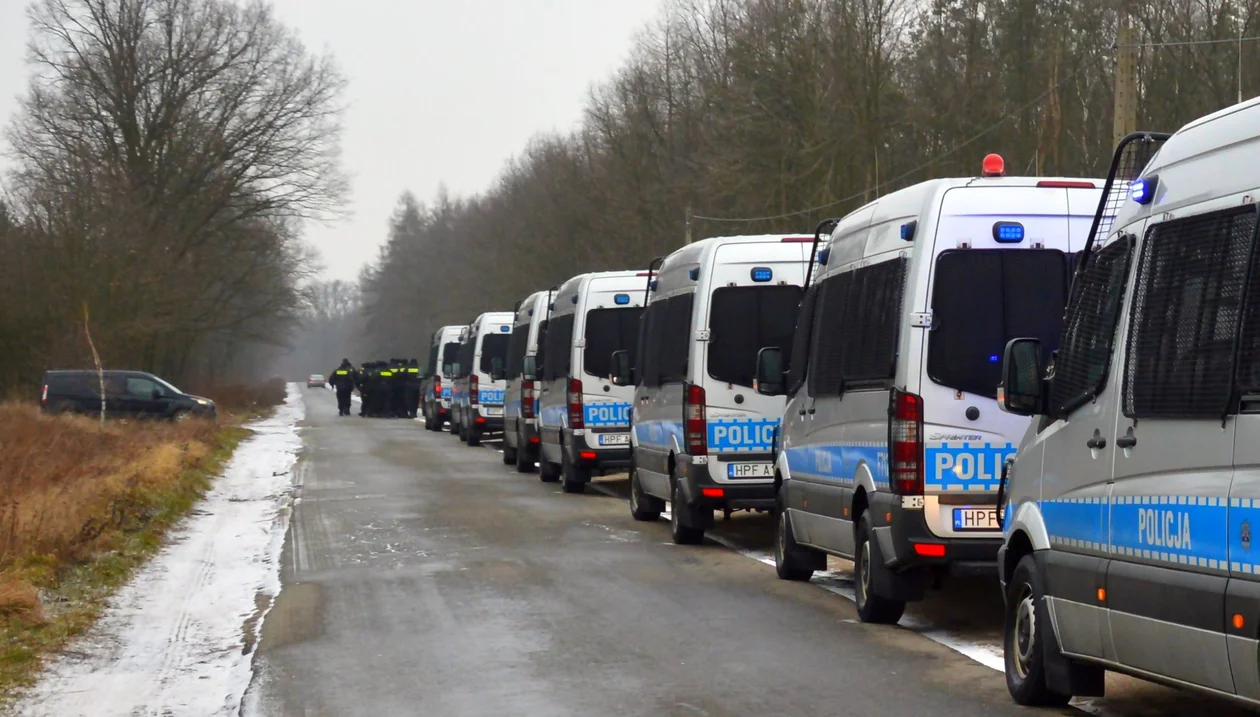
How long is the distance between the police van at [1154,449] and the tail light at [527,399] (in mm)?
17721

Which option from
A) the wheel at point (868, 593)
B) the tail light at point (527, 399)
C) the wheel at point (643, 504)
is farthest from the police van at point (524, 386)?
the wheel at point (868, 593)

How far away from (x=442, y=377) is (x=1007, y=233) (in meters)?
35.1

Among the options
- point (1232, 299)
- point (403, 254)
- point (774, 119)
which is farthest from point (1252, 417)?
point (403, 254)

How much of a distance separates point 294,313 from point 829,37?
24.4 m

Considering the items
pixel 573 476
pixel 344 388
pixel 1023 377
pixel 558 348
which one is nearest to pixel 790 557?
pixel 1023 377

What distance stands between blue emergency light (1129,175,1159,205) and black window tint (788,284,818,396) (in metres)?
5.05

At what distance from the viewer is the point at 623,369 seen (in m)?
18.3

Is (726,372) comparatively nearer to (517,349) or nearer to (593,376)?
(593,376)

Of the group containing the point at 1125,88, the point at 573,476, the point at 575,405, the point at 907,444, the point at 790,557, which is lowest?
the point at 790,557

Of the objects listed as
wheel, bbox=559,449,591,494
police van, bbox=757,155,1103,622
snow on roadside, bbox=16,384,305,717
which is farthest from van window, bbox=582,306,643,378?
police van, bbox=757,155,1103,622

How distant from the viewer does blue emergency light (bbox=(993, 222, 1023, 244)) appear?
8.95 m

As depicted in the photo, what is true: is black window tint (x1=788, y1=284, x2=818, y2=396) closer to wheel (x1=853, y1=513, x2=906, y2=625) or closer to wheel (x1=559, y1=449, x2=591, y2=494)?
wheel (x1=853, y1=513, x2=906, y2=625)

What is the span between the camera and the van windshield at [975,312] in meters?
8.95

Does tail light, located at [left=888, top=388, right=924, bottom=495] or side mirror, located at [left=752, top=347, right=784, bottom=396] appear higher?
side mirror, located at [left=752, top=347, right=784, bottom=396]
